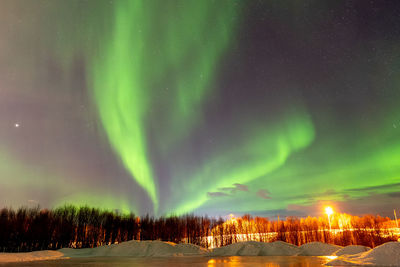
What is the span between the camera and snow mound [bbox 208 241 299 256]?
15250mm

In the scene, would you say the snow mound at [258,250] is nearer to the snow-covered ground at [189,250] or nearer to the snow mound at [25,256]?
the snow-covered ground at [189,250]

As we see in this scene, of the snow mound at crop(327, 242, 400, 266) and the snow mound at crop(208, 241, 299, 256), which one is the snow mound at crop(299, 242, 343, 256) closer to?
the snow mound at crop(208, 241, 299, 256)

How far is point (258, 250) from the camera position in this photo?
15.5m

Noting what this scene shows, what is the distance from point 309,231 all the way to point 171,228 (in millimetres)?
10860

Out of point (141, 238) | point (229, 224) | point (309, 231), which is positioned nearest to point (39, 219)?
point (141, 238)

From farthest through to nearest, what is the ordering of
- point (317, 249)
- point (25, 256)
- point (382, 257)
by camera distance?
point (317, 249) < point (25, 256) < point (382, 257)

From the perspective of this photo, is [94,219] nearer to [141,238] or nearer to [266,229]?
[141,238]

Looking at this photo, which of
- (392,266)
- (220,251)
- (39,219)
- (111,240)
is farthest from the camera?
(111,240)

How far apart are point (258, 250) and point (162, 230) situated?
921cm

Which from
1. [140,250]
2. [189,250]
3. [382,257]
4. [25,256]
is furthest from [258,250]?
[25,256]

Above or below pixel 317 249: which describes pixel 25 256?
above

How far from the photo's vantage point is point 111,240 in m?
20.5

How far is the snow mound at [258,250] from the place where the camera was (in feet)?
50.0

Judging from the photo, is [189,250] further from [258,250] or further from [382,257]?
[382,257]
